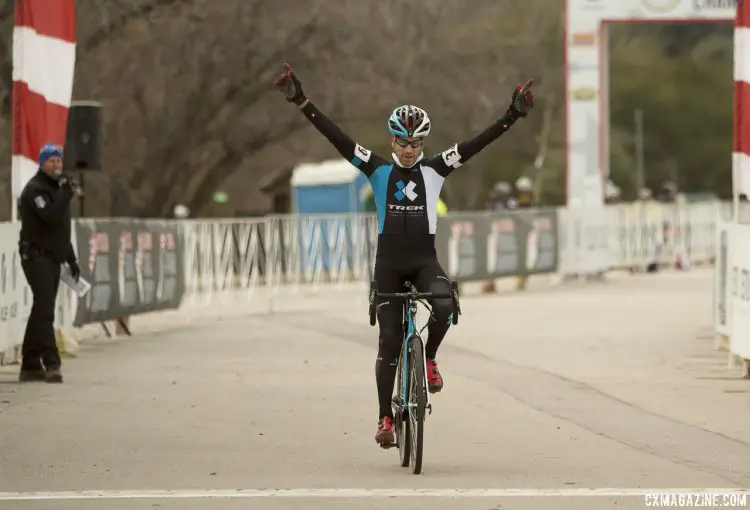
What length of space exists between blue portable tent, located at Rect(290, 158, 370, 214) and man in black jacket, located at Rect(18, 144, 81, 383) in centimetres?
3123

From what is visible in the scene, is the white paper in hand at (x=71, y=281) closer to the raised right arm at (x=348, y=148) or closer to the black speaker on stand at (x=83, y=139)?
the black speaker on stand at (x=83, y=139)

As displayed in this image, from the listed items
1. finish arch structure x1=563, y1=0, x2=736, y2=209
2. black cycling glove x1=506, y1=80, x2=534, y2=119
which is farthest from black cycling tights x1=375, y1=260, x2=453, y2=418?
finish arch structure x1=563, y1=0, x2=736, y2=209

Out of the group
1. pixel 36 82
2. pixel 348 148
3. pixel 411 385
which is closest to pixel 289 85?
pixel 348 148

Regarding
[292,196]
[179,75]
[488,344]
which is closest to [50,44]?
[488,344]

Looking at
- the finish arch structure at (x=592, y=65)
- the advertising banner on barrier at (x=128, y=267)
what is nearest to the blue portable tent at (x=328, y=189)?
the finish arch structure at (x=592, y=65)

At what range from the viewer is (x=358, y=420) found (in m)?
13.4

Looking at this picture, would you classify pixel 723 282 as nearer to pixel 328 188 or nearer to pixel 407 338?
pixel 407 338

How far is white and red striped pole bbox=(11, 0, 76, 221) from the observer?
18828mm

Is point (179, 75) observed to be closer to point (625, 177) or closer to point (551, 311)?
point (551, 311)

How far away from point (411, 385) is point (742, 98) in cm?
891

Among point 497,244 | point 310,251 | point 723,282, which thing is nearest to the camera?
point 723,282

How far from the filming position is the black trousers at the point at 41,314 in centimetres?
1611

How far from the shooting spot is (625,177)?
109562 millimetres

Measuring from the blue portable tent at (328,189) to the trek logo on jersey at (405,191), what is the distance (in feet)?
119
